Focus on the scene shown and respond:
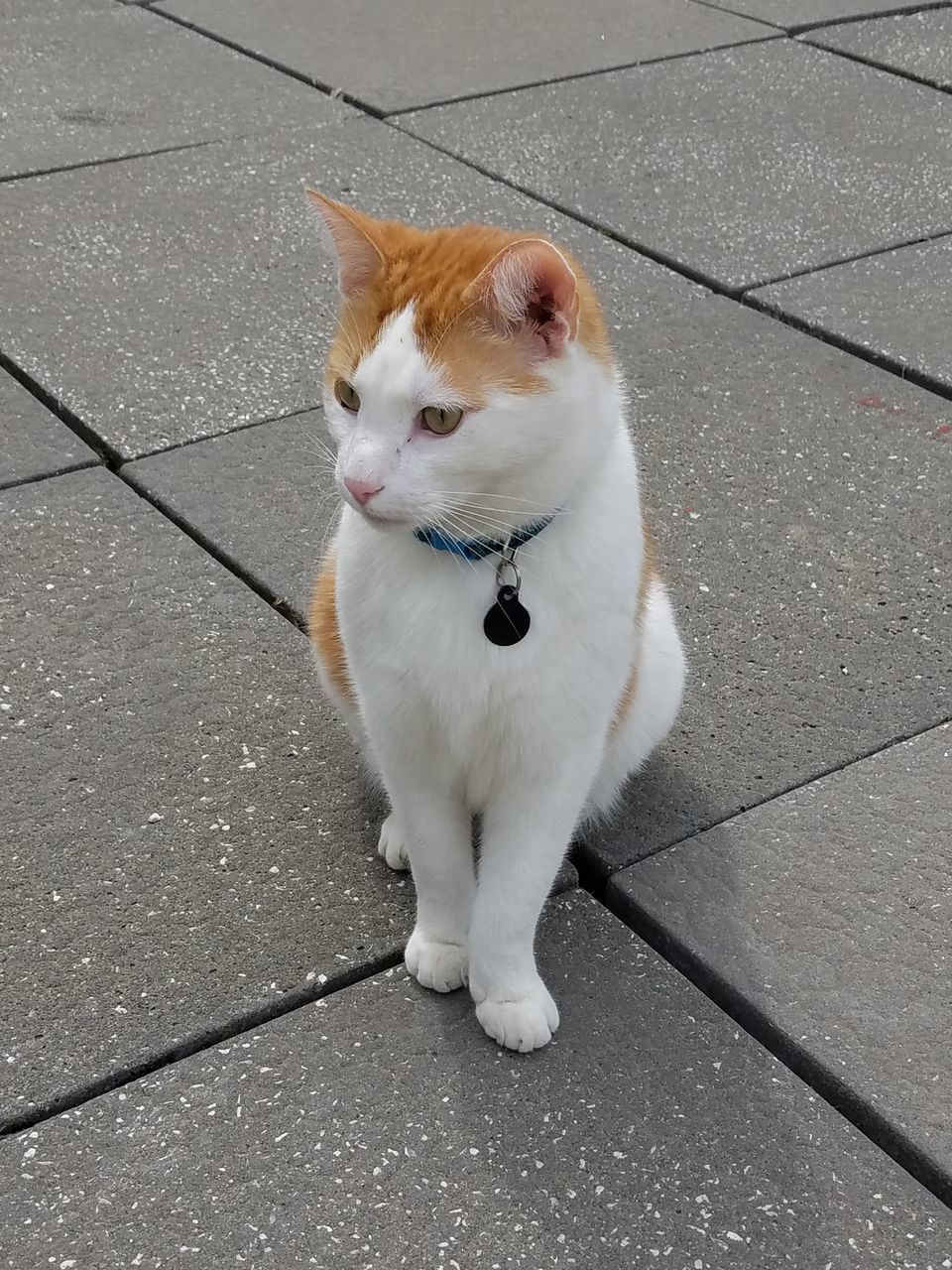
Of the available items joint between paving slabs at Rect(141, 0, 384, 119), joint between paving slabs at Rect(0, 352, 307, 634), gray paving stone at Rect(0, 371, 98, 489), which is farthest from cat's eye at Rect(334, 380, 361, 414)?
joint between paving slabs at Rect(141, 0, 384, 119)

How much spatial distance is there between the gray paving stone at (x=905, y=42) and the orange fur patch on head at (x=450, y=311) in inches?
188

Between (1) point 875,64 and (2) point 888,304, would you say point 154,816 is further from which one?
(1) point 875,64

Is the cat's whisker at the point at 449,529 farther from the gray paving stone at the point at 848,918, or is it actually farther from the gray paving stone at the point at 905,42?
the gray paving stone at the point at 905,42

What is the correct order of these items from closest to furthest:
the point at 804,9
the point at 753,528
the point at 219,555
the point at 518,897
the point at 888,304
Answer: the point at 518,897 → the point at 219,555 → the point at 753,528 → the point at 888,304 → the point at 804,9

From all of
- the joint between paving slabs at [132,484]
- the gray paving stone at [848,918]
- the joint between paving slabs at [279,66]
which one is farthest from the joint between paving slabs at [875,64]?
the gray paving stone at [848,918]

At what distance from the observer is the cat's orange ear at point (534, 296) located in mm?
1898

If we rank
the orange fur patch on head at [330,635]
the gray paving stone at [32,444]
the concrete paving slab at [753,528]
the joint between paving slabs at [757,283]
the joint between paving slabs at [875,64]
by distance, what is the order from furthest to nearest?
the joint between paving slabs at [875,64]
the joint between paving slabs at [757,283]
the gray paving stone at [32,444]
the concrete paving slab at [753,528]
the orange fur patch on head at [330,635]

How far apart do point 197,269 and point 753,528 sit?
2136mm

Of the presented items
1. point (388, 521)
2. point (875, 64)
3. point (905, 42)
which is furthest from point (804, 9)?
point (388, 521)

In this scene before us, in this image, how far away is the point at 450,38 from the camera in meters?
6.62

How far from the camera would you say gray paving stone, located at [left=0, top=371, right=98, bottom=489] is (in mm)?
3830

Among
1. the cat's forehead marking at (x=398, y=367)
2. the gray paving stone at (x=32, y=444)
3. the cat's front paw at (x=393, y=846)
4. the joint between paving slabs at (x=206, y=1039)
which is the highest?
the cat's forehead marking at (x=398, y=367)

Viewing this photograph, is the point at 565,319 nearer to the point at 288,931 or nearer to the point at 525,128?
the point at 288,931

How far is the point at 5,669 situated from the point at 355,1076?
4.32 ft
